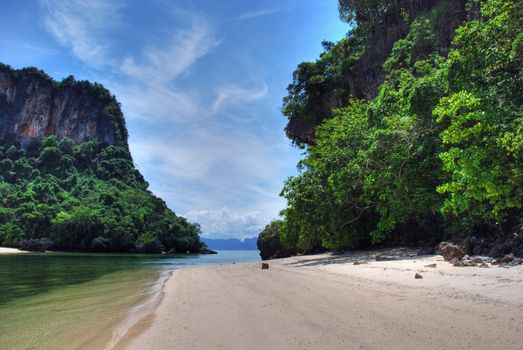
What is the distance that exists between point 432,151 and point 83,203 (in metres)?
107

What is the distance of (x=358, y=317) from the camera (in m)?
5.42

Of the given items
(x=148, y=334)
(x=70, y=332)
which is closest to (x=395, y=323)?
(x=148, y=334)

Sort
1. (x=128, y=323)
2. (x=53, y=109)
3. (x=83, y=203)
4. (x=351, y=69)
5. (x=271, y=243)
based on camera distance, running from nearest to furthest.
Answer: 1. (x=128, y=323)
2. (x=351, y=69)
3. (x=271, y=243)
4. (x=83, y=203)
5. (x=53, y=109)

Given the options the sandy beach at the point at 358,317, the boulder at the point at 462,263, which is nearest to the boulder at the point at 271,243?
the boulder at the point at 462,263

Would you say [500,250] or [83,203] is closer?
[500,250]

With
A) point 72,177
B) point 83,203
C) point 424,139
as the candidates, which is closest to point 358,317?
point 424,139

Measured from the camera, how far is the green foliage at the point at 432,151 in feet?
32.9

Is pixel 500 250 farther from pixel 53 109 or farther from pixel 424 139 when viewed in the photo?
pixel 53 109

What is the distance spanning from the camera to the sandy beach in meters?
4.30

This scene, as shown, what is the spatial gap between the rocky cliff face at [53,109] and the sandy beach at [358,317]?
144m

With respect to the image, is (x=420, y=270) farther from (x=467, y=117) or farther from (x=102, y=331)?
(x=102, y=331)

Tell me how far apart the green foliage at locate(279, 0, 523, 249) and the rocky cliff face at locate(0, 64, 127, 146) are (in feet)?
437

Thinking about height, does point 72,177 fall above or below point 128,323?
above

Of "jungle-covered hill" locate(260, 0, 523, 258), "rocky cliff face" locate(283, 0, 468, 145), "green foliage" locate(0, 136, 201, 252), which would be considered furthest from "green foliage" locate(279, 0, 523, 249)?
"green foliage" locate(0, 136, 201, 252)
